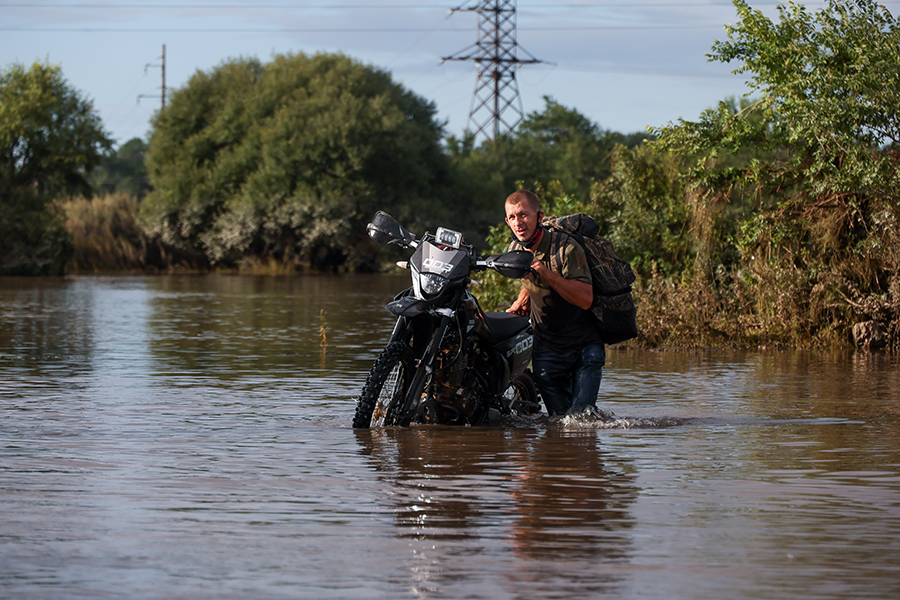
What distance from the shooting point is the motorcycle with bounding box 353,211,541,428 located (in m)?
7.41

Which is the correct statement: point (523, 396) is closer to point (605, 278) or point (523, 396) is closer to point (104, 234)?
point (605, 278)

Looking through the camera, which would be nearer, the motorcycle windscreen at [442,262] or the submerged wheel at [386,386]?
the motorcycle windscreen at [442,262]

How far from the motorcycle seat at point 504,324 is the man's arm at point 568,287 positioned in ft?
1.44

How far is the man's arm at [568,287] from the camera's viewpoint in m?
7.62

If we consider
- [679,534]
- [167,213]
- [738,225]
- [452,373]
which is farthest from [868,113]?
[167,213]

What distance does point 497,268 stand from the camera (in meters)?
7.29

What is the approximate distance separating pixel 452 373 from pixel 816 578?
3.67 meters

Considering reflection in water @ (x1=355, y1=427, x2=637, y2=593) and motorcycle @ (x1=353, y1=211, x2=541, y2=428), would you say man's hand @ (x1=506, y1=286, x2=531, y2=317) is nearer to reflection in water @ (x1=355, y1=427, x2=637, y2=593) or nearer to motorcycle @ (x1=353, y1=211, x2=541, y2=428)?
motorcycle @ (x1=353, y1=211, x2=541, y2=428)

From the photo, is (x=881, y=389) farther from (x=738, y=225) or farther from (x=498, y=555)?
(x=498, y=555)

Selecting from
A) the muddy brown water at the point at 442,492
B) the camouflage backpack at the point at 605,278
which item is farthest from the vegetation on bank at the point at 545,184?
the camouflage backpack at the point at 605,278

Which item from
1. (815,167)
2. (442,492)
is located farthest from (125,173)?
(442,492)

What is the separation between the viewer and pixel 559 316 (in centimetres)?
814

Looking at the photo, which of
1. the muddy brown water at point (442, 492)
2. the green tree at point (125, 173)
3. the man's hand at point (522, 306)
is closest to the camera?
the muddy brown water at point (442, 492)

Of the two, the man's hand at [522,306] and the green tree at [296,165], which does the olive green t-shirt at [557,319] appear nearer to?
the man's hand at [522,306]
